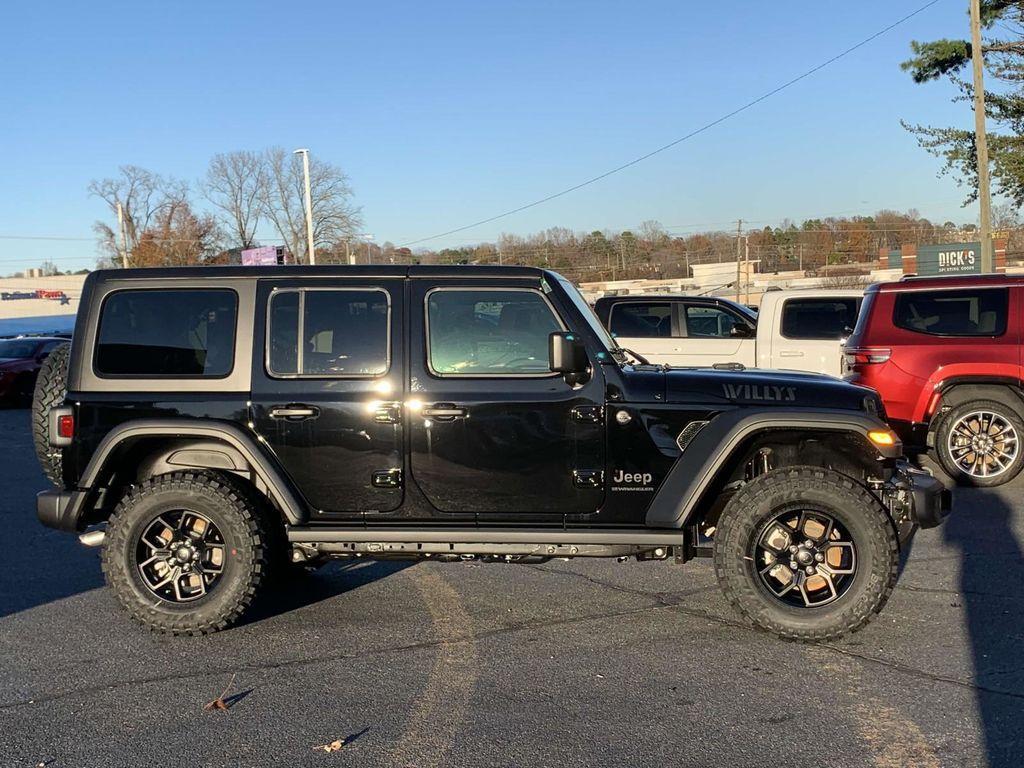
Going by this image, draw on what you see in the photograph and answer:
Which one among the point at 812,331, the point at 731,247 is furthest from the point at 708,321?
the point at 731,247

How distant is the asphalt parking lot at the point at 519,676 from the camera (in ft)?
12.4

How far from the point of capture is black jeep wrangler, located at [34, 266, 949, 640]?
4984 millimetres

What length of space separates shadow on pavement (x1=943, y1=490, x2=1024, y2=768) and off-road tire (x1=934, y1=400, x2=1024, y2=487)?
41 cm

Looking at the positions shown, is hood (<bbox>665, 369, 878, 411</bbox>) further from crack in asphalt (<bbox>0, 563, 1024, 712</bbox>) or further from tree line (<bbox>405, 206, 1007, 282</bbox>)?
tree line (<bbox>405, 206, 1007, 282</bbox>)

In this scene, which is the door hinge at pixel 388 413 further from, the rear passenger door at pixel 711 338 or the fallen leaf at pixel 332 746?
the rear passenger door at pixel 711 338

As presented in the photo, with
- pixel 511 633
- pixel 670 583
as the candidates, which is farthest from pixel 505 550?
pixel 670 583

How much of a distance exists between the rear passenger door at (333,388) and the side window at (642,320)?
7809mm

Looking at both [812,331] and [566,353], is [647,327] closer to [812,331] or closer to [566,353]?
[812,331]

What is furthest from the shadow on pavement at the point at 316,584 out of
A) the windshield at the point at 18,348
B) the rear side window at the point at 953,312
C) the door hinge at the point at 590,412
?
the windshield at the point at 18,348

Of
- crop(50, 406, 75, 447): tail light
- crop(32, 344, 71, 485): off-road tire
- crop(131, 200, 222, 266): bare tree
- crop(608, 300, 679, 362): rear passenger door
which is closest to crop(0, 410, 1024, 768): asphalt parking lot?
crop(32, 344, 71, 485): off-road tire

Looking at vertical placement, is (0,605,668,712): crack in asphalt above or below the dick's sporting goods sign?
below

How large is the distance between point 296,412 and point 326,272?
0.82 m

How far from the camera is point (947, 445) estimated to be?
8836mm

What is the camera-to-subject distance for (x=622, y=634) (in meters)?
5.11
